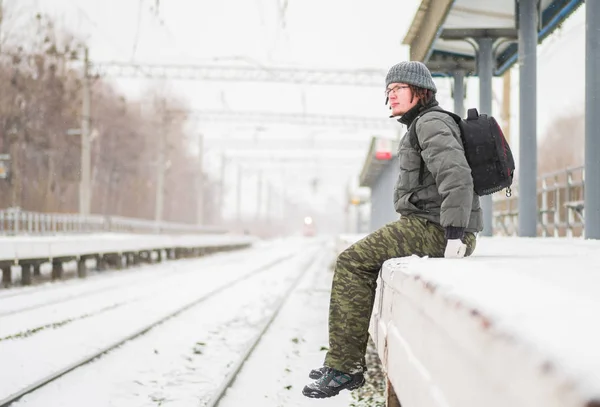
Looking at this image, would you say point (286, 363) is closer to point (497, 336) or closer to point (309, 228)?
point (497, 336)

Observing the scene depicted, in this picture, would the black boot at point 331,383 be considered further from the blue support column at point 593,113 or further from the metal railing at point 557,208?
the metal railing at point 557,208

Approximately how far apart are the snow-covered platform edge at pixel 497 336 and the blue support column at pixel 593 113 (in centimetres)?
501

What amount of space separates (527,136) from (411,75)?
21.7ft

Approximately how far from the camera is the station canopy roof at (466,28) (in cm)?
843

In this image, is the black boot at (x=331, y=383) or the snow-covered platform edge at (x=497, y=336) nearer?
the snow-covered platform edge at (x=497, y=336)

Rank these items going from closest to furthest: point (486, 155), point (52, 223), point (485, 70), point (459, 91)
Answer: point (486, 155) < point (485, 70) < point (459, 91) < point (52, 223)

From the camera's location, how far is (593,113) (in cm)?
715

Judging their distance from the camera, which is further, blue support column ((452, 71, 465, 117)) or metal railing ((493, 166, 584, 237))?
metal railing ((493, 166, 584, 237))

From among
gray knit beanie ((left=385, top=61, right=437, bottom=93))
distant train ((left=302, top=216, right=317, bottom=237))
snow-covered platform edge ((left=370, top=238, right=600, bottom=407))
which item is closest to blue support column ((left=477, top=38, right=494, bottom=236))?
gray knit beanie ((left=385, top=61, right=437, bottom=93))

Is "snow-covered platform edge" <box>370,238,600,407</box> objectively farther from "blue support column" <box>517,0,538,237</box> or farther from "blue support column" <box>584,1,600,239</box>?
"blue support column" <box>517,0,538,237</box>

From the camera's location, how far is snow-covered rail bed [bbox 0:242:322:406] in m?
4.69

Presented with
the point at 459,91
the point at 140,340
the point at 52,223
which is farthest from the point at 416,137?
the point at 52,223

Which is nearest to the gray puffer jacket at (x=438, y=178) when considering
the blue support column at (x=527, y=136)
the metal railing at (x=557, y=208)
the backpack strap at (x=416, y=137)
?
the backpack strap at (x=416, y=137)

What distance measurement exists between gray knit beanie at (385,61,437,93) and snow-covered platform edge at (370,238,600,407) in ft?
4.15
